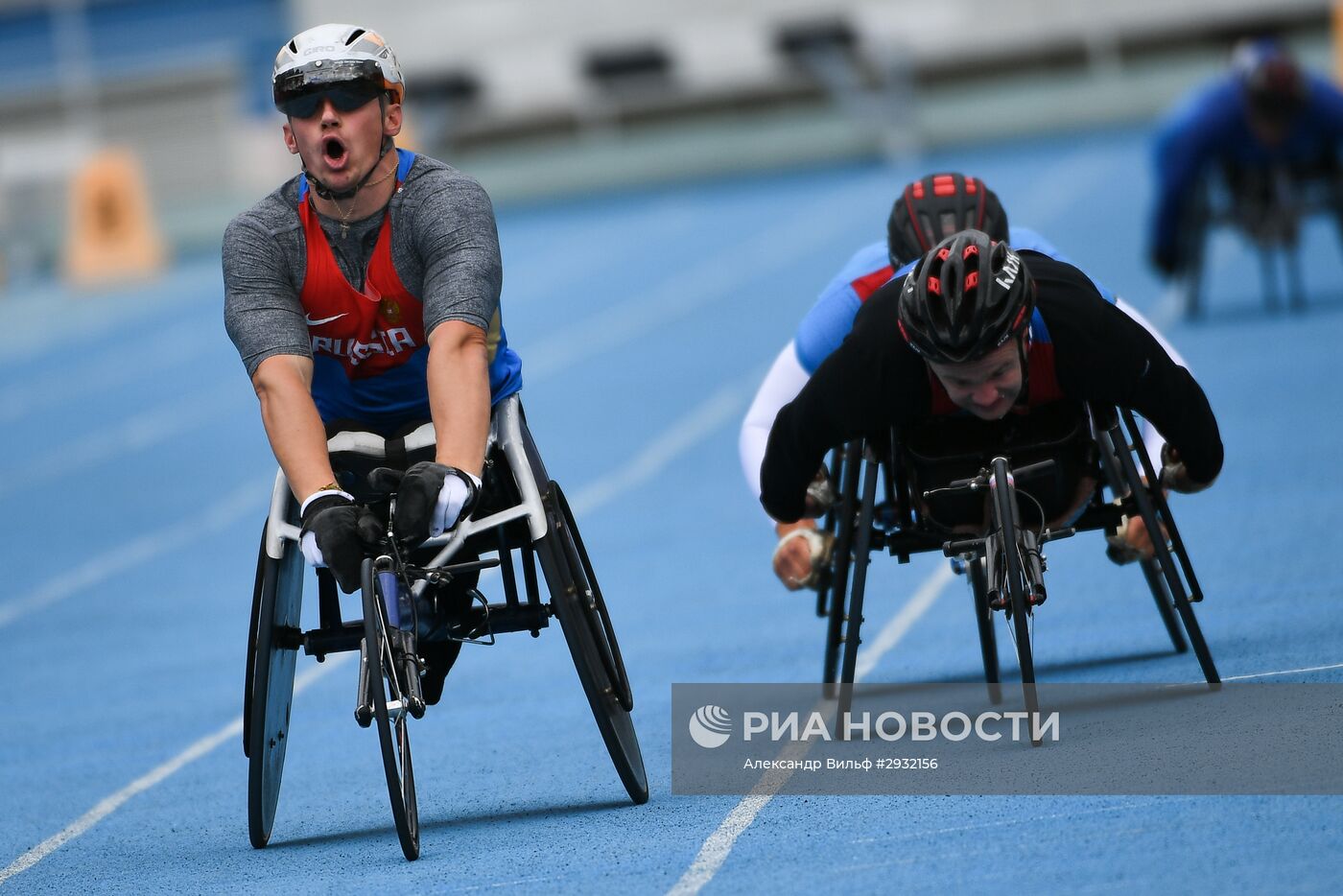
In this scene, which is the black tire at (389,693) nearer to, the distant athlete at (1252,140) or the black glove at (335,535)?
the black glove at (335,535)

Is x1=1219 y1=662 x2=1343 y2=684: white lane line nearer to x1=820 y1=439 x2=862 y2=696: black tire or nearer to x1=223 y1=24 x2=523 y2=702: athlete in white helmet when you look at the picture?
x1=820 y1=439 x2=862 y2=696: black tire

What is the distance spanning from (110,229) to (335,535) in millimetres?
23209

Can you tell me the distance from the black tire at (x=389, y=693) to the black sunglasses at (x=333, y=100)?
1.04m

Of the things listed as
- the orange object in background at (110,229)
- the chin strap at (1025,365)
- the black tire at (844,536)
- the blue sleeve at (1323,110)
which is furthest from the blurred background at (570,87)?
the chin strap at (1025,365)

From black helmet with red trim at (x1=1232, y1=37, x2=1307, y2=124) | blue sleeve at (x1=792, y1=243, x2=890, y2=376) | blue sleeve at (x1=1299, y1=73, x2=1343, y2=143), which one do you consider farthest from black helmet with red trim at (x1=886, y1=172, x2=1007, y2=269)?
blue sleeve at (x1=1299, y1=73, x2=1343, y2=143)

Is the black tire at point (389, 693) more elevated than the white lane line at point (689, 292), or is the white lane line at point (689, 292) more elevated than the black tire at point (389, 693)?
the white lane line at point (689, 292)

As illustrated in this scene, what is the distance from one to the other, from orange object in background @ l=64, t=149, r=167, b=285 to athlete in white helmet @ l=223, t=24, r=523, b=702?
71.2ft

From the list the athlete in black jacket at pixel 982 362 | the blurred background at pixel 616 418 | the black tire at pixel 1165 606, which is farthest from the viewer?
the black tire at pixel 1165 606

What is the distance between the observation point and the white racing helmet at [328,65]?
4738 millimetres

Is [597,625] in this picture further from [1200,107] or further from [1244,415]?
[1200,107]

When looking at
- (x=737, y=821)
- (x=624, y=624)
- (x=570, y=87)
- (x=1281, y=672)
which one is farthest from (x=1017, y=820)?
(x=570, y=87)

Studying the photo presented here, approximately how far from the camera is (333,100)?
4.77 meters

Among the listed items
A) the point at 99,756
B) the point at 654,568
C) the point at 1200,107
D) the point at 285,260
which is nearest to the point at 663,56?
the point at 1200,107

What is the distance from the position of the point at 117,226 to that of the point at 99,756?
20.3m
